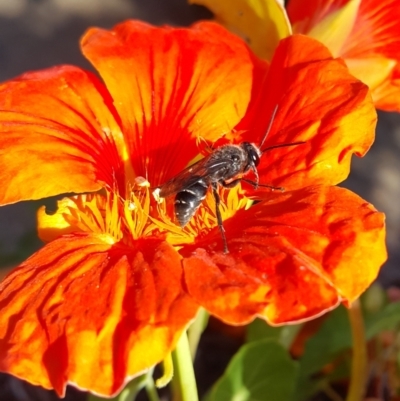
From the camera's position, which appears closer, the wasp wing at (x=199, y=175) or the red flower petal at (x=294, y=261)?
the red flower petal at (x=294, y=261)

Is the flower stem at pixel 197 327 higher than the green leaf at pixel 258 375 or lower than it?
higher

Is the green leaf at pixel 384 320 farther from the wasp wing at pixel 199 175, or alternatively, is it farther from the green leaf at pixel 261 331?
the wasp wing at pixel 199 175

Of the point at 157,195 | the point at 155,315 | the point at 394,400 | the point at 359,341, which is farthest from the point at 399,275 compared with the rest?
the point at 155,315

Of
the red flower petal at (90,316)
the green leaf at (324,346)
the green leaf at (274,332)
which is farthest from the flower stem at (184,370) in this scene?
the green leaf at (324,346)

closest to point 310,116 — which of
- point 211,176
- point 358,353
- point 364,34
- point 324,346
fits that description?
point 211,176

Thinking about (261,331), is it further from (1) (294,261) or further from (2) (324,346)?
(1) (294,261)

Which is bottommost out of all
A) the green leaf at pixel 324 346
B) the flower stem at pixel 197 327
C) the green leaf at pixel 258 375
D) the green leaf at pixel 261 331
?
the green leaf at pixel 324 346

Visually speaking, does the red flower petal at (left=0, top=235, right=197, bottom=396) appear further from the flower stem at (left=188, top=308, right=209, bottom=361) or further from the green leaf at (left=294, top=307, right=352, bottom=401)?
the green leaf at (left=294, top=307, right=352, bottom=401)

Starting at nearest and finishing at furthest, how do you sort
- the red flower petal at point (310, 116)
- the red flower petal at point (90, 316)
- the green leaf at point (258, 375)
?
the red flower petal at point (90, 316) → the red flower petal at point (310, 116) → the green leaf at point (258, 375)
